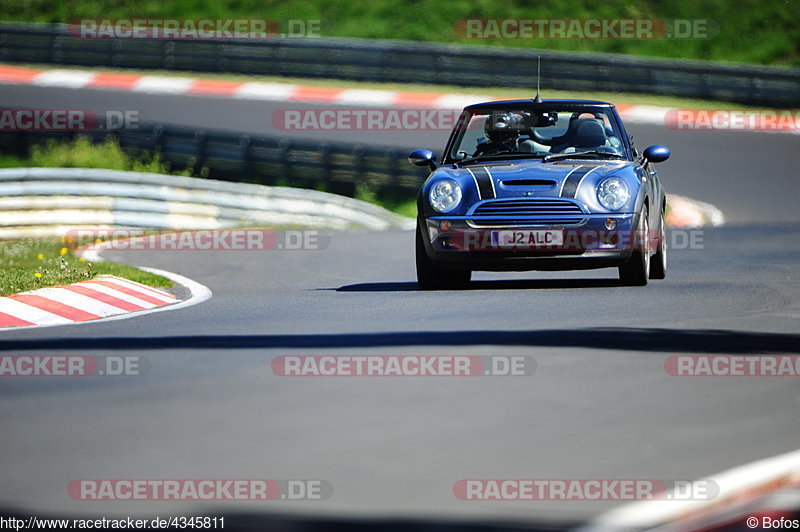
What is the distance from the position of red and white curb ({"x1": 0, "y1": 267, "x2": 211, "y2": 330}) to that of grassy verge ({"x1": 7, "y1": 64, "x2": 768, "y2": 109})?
49.7ft

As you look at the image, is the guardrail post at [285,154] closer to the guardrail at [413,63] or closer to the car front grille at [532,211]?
the guardrail at [413,63]

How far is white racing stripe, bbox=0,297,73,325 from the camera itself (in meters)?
9.71

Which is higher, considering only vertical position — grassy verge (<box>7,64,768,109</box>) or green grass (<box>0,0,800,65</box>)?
green grass (<box>0,0,800,65</box>)

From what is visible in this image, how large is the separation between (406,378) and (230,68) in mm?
23118

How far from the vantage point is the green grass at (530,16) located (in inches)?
1249

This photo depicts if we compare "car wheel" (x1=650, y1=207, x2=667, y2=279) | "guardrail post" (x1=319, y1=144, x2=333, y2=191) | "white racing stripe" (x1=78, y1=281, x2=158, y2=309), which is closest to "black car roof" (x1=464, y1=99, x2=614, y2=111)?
"car wheel" (x1=650, y1=207, x2=667, y2=279)

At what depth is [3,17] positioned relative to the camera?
3559 centimetres

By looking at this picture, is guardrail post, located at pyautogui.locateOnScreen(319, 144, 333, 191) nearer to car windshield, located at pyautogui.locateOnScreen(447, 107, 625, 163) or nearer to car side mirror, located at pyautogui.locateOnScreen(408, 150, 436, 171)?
car windshield, located at pyautogui.locateOnScreen(447, 107, 625, 163)

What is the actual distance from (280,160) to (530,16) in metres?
14.0

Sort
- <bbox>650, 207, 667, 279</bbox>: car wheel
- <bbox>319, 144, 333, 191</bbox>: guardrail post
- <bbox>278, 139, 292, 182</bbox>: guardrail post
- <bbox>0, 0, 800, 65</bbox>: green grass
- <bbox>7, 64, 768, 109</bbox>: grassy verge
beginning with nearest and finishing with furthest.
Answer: <bbox>650, 207, 667, 279</bbox>: car wheel → <bbox>319, 144, 333, 191</bbox>: guardrail post → <bbox>278, 139, 292, 182</bbox>: guardrail post → <bbox>7, 64, 768, 109</bbox>: grassy verge → <bbox>0, 0, 800, 65</bbox>: green grass

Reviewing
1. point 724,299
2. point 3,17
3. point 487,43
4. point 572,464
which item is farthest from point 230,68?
point 572,464

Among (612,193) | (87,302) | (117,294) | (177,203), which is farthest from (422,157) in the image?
(177,203)

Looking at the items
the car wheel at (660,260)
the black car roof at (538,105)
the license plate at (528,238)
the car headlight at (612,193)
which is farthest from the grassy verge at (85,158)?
the car headlight at (612,193)

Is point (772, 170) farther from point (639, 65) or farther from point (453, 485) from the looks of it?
point (453, 485)
